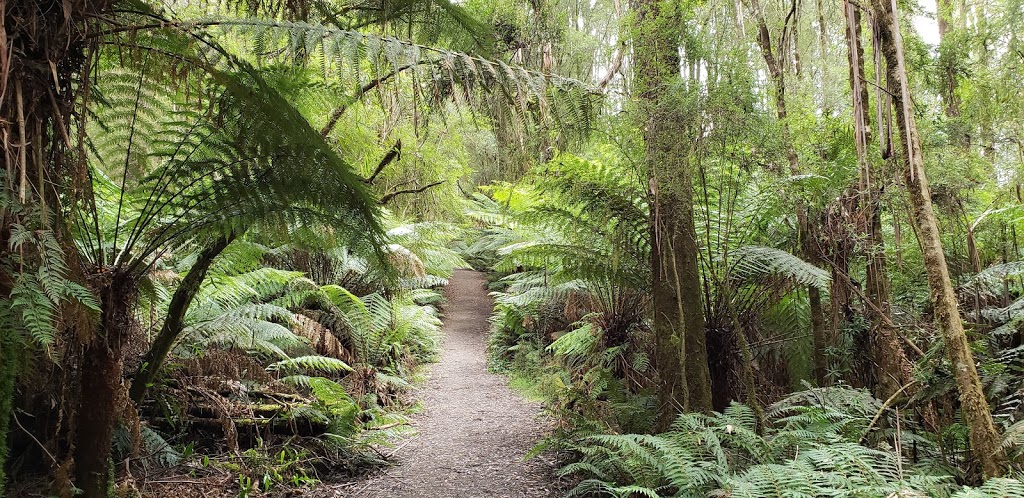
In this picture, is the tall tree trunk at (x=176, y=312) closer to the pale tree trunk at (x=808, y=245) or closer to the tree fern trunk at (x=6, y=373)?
the tree fern trunk at (x=6, y=373)

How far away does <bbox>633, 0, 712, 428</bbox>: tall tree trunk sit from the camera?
2.70 meters

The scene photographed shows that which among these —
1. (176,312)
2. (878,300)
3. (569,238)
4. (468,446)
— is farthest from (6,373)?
(878,300)

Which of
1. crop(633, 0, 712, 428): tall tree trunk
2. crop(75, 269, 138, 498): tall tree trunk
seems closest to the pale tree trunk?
crop(633, 0, 712, 428): tall tree trunk

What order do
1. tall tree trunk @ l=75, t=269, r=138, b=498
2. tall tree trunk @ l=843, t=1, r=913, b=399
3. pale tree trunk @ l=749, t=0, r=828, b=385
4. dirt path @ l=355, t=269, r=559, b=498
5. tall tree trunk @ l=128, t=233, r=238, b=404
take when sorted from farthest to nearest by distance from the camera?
pale tree trunk @ l=749, t=0, r=828, b=385, dirt path @ l=355, t=269, r=559, b=498, tall tree trunk @ l=843, t=1, r=913, b=399, tall tree trunk @ l=128, t=233, r=238, b=404, tall tree trunk @ l=75, t=269, r=138, b=498

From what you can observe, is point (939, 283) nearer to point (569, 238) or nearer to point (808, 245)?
point (808, 245)

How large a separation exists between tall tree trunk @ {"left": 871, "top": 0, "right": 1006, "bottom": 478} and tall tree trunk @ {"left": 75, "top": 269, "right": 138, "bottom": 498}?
2.66 metres

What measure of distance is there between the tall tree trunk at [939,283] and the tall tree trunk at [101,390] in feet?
8.74

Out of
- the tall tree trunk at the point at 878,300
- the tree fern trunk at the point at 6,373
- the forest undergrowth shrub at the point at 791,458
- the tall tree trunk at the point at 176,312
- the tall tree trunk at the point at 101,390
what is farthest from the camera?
the tall tree trunk at the point at 878,300

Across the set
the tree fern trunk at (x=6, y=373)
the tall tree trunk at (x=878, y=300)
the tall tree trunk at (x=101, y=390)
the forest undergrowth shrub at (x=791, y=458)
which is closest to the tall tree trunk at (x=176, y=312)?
the tall tree trunk at (x=101, y=390)

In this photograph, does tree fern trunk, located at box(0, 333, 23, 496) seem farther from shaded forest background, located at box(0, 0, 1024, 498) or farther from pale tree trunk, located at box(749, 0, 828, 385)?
pale tree trunk, located at box(749, 0, 828, 385)

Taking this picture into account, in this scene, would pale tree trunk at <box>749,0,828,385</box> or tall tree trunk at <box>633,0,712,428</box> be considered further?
pale tree trunk at <box>749,0,828,385</box>

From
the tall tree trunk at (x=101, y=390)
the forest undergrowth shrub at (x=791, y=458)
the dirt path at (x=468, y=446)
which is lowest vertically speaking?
the dirt path at (x=468, y=446)

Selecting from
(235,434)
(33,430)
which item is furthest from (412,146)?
(33,430)

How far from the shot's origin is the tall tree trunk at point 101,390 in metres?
1.74
